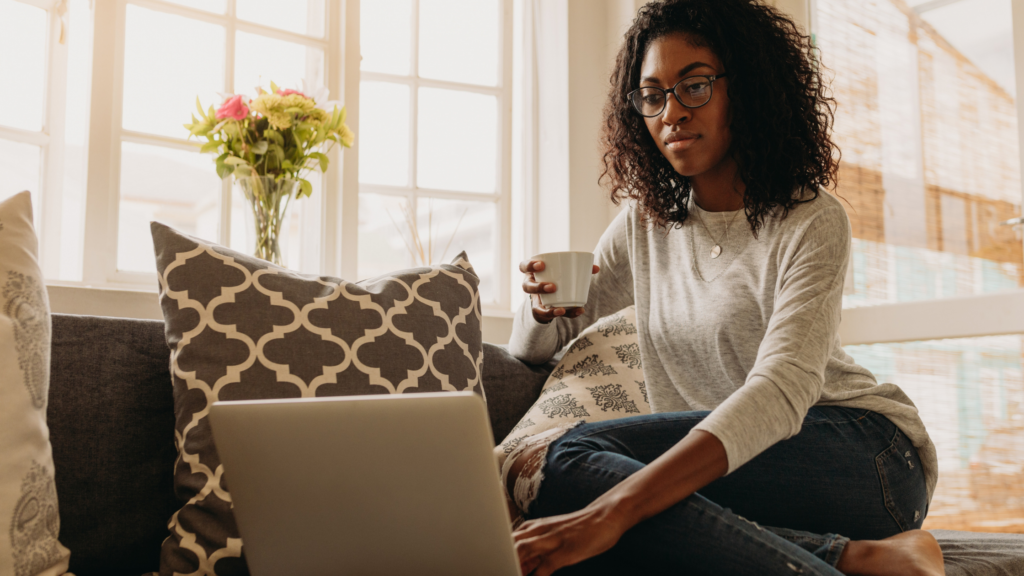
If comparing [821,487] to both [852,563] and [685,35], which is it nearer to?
[852,563]

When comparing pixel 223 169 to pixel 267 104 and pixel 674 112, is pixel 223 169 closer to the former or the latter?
pixel 267 104

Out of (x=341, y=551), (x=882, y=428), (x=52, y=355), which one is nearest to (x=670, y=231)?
(x=882, y=428)

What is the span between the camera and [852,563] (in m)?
1.02

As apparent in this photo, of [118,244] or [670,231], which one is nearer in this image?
[670,231]

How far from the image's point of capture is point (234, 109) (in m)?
1.90

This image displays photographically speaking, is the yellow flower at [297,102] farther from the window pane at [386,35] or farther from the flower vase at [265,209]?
the window pane at [386,35]

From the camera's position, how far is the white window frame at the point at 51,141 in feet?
6.76

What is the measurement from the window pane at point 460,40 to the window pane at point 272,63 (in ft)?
1.32

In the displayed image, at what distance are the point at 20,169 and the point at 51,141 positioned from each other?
0.11m

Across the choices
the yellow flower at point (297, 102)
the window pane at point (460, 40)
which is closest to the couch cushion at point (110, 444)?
the yellow flower at point (297, 102)

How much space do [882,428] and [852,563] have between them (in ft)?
0.90

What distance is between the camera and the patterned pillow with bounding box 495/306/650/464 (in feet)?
4.82

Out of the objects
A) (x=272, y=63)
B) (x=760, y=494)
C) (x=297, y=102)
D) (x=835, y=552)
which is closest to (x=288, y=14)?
(x=272, y=63)

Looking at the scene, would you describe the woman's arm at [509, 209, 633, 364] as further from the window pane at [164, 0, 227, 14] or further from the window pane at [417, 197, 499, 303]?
the window pane at [164, 0, 227, 14]
